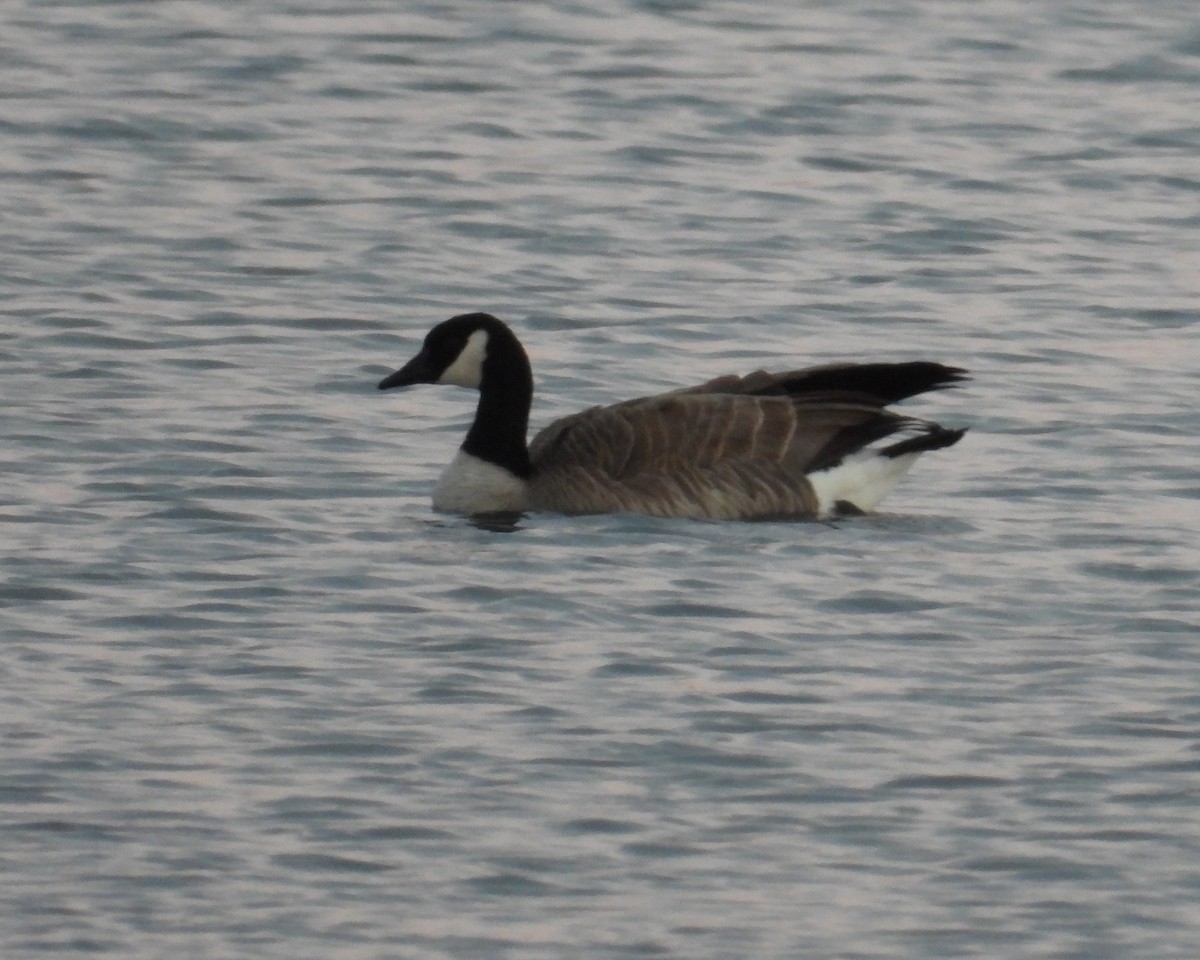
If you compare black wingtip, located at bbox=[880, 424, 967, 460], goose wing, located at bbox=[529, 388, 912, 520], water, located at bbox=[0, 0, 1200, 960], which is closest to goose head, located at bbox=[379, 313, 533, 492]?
goose wing, located at bbox=[529, 388, 912, 520]

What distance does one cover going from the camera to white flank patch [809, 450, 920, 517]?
12.4 metres

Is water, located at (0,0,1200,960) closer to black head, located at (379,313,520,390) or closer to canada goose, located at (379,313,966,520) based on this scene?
canada goose, located at (379,313,966,520)

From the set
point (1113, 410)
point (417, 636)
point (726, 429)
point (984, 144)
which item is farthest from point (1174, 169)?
point (417, 636)

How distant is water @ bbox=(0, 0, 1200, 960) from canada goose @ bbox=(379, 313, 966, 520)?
252 millimetres

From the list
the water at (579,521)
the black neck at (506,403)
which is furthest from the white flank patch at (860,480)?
the black neck at (506,403)

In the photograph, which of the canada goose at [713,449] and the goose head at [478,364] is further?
the goose head at [478,364]

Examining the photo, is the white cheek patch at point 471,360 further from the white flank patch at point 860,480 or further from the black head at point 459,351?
the white flank patch at point 860,480

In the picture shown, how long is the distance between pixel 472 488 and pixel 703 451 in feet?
3.16

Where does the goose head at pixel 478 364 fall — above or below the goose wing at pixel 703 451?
above

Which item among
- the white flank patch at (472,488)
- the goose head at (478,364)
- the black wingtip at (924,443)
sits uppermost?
the goose head at (478,364)

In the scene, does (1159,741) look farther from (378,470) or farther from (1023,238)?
(1023,238)

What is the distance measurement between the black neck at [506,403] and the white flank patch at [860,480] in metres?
1.21

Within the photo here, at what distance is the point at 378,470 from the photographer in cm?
1281

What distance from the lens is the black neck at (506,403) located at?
41.3ft
